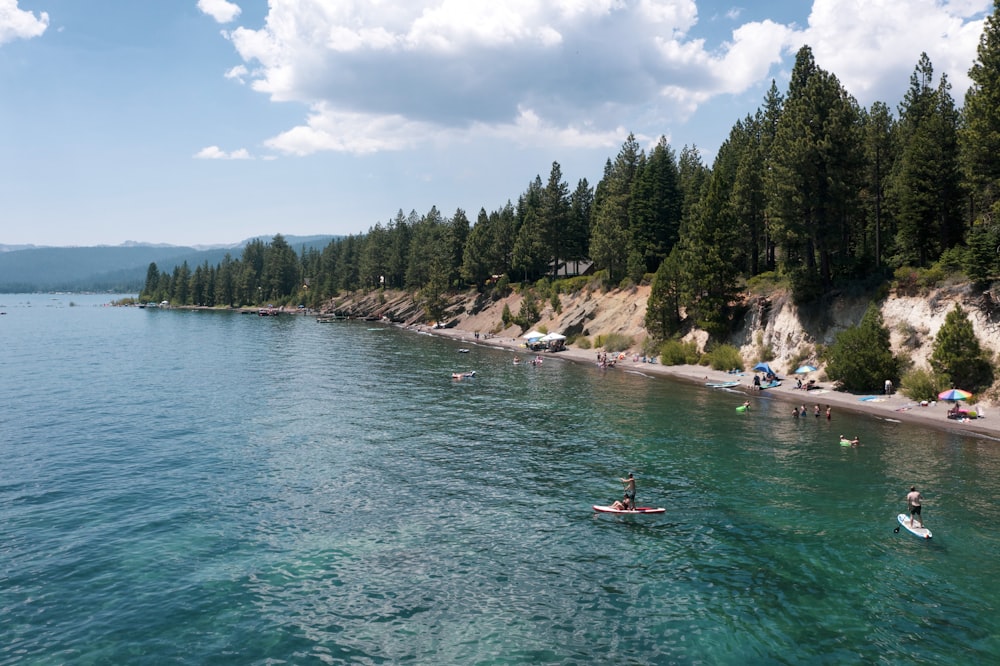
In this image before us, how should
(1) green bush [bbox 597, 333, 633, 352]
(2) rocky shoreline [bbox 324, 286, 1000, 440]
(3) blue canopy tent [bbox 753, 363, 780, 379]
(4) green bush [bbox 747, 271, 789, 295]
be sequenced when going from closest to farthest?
(2) rocky shoreline [bbox 324, 286, 1000, 440] → (3) blue canopy tent [bbox 753, 363, 780, 379] → (4) green bush [bbox 747, 271, 789, 295] → (1) green bush [bbox 597, 333, 633, 352]

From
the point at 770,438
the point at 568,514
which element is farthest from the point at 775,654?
the point at 770,438

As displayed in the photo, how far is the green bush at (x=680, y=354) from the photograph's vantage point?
79438 millimetres

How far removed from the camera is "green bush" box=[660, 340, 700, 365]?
7944cm

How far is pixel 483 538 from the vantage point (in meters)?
26.8

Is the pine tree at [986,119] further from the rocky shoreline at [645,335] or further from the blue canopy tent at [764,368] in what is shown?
the blue canopy tent at [764,368]

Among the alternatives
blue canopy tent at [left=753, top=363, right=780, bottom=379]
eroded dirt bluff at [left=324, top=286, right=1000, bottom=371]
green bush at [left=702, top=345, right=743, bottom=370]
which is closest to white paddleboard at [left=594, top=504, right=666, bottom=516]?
eroded dirt bluff at [left=324, top=286, right=1000, bottom=371]

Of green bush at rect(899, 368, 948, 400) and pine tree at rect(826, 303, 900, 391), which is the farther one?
pine tree at rect(826, 303, 900, 391)

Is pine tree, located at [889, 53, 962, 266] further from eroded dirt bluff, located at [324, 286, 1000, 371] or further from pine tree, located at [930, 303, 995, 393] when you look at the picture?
pine tree, located at [930, 303, 995, 393]

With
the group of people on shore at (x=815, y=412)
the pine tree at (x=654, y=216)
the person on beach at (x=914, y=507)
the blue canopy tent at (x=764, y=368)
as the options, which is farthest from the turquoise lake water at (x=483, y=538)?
the pine tree at (x=654, y=216)

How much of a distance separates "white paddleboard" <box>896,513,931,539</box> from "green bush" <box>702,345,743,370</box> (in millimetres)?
44861

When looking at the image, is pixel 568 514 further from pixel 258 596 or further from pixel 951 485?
pixel 951 485

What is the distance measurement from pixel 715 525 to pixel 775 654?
9897 millimetres

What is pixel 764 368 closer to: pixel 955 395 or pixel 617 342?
pixel 955 395

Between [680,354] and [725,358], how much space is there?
299 inches
